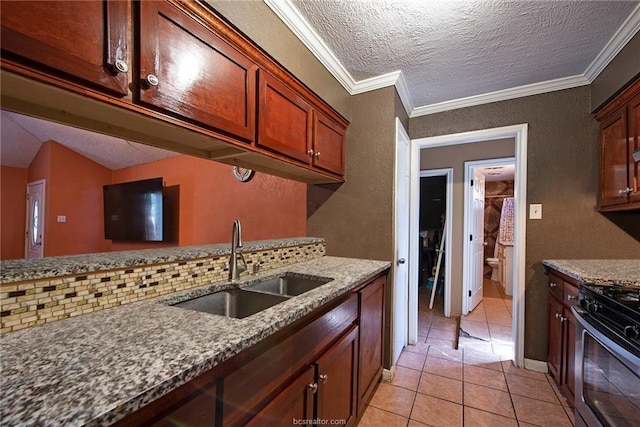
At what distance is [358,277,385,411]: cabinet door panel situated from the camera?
1.54m

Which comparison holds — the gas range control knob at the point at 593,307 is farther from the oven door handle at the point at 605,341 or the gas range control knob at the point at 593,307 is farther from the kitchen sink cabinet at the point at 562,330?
the kitchen sink cabinet at the point at 562,330

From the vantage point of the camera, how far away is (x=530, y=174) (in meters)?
2.16

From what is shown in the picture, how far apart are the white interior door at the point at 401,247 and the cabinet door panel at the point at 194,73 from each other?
1.30 meters

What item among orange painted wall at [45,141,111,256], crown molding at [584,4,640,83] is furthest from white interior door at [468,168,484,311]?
orange painted wall at [45,141,111,256]

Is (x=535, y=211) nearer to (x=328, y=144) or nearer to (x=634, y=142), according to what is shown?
(x=634, y=142)

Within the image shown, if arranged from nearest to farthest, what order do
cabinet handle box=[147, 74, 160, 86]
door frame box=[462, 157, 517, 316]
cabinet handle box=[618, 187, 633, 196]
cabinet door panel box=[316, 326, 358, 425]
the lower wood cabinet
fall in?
the lower wood cabinet → cabinet handle box=[147, 74, 160, 86] → cabinet door panel box=[316, 326, 358, 425] → cabinet handle box=[618, 187, 633, 196] → door frame box=[462, 157, 517, 316]

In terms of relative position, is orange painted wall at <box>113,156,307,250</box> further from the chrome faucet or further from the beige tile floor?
the beige tile floor

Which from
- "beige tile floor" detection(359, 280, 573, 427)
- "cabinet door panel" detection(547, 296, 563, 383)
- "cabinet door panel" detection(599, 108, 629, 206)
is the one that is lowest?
"beige tile floor" detection(359, 280, 573, 427)

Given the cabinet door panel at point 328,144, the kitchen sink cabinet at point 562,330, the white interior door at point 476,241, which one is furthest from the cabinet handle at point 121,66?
the white interior door at point 476,241

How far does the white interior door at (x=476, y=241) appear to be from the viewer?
11.3 ft

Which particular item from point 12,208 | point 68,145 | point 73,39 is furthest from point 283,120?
point 12,208

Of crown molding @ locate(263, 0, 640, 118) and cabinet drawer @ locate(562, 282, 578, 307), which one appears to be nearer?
crown molding @ locate(263, 0, 640, 118)

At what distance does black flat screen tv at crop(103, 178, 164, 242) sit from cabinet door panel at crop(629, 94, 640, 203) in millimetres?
4892

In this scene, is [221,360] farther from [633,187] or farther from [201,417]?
[633,187]
